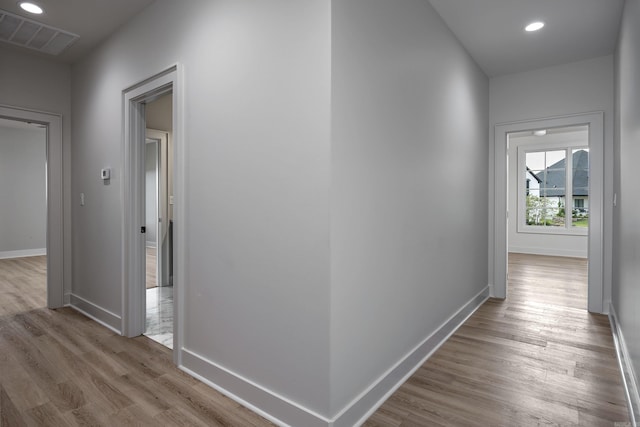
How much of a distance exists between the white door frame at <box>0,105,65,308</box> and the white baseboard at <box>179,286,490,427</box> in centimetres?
233

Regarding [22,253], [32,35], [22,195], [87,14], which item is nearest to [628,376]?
[87,14]

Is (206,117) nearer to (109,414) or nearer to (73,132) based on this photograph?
(109,414)

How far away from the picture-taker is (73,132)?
12.4 feet

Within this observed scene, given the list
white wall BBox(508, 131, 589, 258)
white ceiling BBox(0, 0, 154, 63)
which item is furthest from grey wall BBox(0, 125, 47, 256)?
white wall BBox(508, 131, 589, 258)

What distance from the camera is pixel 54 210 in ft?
12.3

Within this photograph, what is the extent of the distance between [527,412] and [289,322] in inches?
54.8

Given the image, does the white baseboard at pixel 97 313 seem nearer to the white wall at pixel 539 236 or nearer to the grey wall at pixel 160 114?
the grey wall at pixel 160 114

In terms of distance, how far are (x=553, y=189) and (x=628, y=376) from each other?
6.60 metres

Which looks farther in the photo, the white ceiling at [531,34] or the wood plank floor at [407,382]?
the white ceiling at [531,34]

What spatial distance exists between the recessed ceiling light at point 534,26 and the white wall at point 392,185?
55cm

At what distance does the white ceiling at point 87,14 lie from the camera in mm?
2666

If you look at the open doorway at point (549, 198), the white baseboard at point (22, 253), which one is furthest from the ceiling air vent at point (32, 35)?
the open doorway at point (549, 198)

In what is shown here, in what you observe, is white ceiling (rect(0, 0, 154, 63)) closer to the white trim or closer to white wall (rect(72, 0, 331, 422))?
white wall (rect(72, 0, 331, 422))

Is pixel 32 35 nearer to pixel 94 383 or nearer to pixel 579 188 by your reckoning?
pixel 94 383
